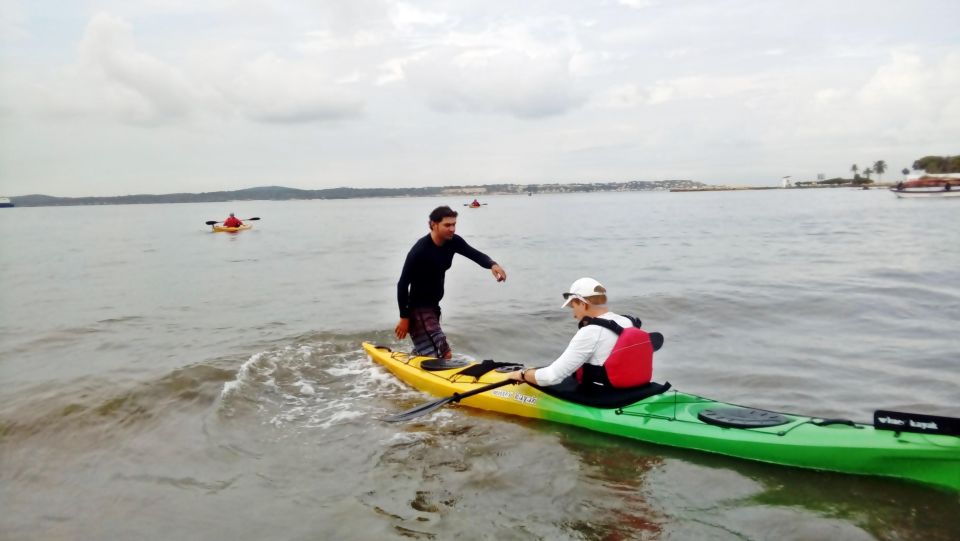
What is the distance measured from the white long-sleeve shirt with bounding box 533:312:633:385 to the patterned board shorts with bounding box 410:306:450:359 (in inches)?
98.5

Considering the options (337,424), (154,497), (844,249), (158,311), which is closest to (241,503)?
(154,497)

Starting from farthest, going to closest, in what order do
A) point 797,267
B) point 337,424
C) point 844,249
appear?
1. point 844,249
2. point 797,267
3. point 337,424

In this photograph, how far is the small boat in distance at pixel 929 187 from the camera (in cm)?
7025

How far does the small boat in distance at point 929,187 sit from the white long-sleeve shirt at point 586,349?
266ft

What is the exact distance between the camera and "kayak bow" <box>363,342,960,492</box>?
201 inches

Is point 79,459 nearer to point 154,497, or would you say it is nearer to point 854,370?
point 154,497

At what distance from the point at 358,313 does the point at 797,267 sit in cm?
1450

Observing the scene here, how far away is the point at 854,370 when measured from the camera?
9.25 m

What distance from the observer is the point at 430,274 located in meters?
8.22

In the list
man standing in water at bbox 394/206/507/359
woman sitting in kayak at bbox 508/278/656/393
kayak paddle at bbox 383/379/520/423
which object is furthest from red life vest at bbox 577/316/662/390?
man standing in water at bbox 394/206/507/359

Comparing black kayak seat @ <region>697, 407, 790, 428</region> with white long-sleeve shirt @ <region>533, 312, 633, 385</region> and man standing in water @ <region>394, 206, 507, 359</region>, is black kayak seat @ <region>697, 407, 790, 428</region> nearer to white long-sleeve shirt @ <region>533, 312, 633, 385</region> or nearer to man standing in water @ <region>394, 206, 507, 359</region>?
white long-sleeve shirt @ <region>533, 312, 633, 385</region>

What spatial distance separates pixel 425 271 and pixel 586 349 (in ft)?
8.89

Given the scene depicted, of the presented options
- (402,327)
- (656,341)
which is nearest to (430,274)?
(402,327)

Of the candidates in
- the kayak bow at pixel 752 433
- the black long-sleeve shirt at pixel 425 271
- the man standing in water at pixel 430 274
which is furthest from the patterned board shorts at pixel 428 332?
the kayak bow at pixel 752 433
